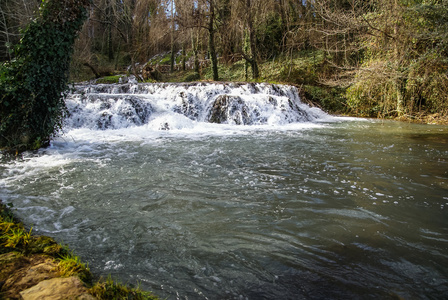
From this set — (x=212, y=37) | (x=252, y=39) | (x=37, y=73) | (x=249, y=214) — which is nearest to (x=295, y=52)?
(x=252, y=39)

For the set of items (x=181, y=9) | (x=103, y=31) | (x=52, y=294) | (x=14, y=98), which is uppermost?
(x=103, y=31)

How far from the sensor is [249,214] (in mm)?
3094

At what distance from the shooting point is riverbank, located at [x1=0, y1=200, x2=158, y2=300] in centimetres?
133

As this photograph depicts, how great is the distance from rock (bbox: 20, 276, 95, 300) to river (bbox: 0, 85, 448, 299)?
606 mm

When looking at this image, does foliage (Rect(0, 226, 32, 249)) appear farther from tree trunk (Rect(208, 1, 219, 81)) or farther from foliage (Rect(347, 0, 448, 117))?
tree trunk (Rect(208, 1, 219, 81))

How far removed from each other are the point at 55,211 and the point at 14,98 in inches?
149

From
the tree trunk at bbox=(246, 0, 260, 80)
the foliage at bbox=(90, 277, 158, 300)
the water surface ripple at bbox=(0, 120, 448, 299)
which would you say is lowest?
the water surface ripple at bbox=(0, 120, 448, 299)

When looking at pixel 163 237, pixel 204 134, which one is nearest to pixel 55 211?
pixel 163 237

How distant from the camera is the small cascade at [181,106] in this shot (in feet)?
33.7

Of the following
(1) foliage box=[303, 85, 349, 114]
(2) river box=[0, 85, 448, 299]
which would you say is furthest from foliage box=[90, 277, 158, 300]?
(1) foliage box=[303, 85, 349, 114]

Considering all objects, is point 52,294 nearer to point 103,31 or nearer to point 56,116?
point 56,116

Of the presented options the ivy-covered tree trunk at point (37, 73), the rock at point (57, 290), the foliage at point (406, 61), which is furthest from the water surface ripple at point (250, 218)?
the foliage at point (406, 61)

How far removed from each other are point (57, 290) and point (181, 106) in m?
11.0

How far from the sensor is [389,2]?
7.61 metres
